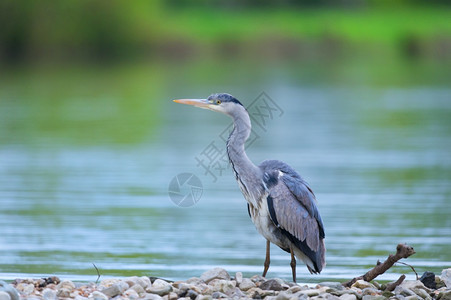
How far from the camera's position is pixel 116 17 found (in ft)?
179

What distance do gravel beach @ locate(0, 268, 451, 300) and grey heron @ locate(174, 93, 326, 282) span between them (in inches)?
17.0

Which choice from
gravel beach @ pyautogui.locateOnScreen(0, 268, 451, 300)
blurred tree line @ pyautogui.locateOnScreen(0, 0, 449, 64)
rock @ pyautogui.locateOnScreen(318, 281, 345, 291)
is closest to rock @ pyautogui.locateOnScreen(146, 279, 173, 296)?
gravel beach @ pyautogui.locateOnScreen(0, 268, 451, 300)

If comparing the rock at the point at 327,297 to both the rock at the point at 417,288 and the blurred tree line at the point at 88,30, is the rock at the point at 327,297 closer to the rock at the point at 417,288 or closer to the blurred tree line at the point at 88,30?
the rock at the point at 417,288

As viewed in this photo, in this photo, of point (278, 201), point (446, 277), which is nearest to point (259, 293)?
point (278, 201)

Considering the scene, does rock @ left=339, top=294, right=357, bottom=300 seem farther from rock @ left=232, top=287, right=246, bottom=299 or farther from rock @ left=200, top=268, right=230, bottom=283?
rock @ left=200, top=268, right=230, bottom=283

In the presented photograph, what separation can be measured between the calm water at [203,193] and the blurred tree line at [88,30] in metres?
27.4

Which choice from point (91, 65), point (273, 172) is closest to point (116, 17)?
point (91, 65)

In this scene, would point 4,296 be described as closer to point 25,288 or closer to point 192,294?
point 25,288

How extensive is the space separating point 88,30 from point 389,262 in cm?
4791

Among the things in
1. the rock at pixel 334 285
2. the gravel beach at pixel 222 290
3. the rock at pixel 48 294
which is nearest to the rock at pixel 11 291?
the gravel beach at pixel 222 290

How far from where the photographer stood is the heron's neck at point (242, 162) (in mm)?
8289

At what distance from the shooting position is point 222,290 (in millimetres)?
7641

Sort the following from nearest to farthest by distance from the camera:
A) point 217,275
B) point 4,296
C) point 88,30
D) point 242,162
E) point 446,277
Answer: point 4,296
point 217,275
point 446,277
point 242,162
point 88,30

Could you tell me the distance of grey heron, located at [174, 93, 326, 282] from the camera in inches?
322
